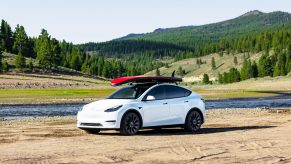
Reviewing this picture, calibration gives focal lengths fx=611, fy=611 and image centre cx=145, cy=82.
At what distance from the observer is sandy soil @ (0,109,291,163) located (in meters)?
14.5

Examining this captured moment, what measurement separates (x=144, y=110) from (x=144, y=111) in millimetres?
34

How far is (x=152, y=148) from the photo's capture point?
16.6 meters

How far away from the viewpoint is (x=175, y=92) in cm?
2197

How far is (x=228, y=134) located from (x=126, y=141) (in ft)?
14.4

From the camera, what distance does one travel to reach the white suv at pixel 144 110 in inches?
783

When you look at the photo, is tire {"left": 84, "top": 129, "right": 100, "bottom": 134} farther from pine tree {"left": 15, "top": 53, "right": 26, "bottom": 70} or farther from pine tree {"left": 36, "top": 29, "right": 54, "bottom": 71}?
pine tree {"left": 36, "top": 29, "right": 54, "bottom": 71}

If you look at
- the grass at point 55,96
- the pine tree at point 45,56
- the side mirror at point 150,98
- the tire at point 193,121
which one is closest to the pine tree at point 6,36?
the pine tree at point 45,56

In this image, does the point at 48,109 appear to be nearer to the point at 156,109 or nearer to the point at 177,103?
the point at 177,103

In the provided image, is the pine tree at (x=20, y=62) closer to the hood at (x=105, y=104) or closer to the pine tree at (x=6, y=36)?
the pine tree at (x=6, y=36)

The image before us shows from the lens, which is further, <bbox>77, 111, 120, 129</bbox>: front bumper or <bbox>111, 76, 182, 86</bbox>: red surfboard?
<bbox>111, 76, 182, 86</bbox>: red surfboard

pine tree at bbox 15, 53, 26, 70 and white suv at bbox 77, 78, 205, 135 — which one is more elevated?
pine tree at bbox 15, 53, 26, 70

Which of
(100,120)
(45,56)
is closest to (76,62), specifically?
(45,56)

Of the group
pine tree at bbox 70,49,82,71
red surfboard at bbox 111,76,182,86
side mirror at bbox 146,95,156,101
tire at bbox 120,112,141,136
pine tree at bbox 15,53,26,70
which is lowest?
tire at bbox 120,112,141,136

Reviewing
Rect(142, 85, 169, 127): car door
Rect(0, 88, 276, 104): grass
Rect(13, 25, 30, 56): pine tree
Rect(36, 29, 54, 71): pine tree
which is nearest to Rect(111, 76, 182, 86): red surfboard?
Rect(142, 85, 169, 127): car door
